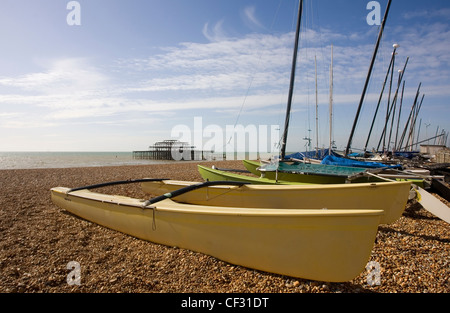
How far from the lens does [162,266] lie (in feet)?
11.9

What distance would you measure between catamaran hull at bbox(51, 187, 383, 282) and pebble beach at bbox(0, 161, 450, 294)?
189 mm

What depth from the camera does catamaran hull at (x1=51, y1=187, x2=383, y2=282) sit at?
2922mm

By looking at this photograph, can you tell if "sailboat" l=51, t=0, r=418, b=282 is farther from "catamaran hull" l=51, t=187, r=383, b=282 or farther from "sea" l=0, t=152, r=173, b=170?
"sea" l=0, t=152, r=173, b=170

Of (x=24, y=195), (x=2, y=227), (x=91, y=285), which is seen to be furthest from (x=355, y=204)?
(x=24, y=195)

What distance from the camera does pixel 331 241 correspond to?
299cm

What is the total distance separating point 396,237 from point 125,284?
474 centimetres

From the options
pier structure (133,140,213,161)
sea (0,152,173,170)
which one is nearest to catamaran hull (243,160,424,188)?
sea (0,152,173,170)

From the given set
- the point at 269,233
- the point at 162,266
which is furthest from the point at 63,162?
the point at 269,233

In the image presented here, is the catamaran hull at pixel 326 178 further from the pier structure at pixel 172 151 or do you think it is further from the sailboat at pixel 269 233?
the pier structure at pixel 172 151

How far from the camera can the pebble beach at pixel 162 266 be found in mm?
3125

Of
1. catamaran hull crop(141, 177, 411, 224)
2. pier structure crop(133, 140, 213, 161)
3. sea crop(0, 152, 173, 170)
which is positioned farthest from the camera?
pier structure crop(133, 140, 213, 161)

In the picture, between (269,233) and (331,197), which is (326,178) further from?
(269,233)

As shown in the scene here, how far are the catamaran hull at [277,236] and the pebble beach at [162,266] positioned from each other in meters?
0.19
